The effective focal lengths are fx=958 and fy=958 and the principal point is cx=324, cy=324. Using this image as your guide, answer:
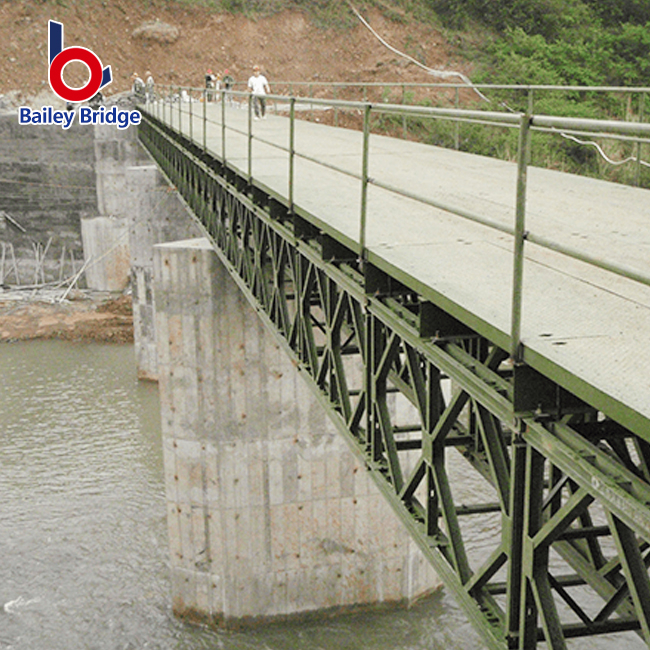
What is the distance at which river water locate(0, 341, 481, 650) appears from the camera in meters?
14.7

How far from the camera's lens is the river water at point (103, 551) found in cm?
1464

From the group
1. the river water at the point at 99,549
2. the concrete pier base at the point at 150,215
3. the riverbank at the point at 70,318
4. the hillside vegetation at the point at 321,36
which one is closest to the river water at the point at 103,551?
the river water at the point at 99,549

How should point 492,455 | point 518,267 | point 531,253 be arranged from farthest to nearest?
point 531,253, point 492,455, point 518,267

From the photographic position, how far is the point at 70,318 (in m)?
32.7

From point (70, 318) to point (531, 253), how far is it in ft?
94.6

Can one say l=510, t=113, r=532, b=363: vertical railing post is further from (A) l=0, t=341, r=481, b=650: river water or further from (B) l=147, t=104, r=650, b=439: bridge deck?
(A) l=0, t=341, r=481, b=650: river water

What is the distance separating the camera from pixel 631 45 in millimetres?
45156

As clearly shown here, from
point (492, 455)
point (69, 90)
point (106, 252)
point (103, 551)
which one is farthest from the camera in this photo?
point (69, 90)

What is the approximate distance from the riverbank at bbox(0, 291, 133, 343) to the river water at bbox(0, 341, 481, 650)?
5.69 m

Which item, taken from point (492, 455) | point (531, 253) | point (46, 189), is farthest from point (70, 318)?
point (492, 455)

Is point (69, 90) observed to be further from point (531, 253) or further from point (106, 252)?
point (531, 253)

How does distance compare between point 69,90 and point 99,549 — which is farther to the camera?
point 69,90

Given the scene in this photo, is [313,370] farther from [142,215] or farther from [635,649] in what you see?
[142,215]

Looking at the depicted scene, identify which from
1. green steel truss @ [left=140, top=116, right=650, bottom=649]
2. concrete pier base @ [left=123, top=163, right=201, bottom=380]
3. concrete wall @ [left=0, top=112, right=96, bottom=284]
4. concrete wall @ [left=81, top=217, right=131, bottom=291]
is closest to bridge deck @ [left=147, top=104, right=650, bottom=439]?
green steel truss @ [left=140, top=116, right=650, bottom=649]
